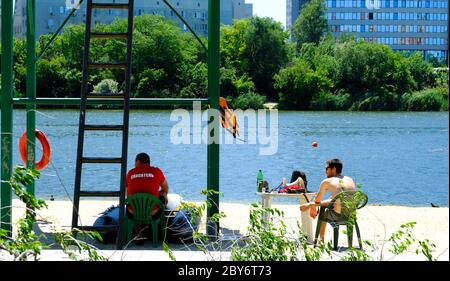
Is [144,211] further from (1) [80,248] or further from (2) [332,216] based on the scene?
(1) [80,248]

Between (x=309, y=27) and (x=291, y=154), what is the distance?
2959 inches

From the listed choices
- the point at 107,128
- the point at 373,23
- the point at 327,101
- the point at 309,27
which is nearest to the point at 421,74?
the point at 327,101

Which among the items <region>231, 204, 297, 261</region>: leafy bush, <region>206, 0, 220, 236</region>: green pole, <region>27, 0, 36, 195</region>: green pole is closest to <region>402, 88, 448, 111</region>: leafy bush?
<region>27, 0, 36, 195</region>: green pole

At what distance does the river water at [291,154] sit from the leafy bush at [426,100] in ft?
18.4

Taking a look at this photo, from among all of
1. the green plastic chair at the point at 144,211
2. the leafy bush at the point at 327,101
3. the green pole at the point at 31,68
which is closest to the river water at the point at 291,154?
the green pole at the point at 31,68

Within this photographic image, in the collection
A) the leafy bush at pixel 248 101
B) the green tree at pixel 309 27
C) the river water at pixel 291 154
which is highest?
the green tree at pixel 309 27

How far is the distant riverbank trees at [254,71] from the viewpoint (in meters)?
73.7

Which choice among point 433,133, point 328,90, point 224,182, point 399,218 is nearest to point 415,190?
point 224,182

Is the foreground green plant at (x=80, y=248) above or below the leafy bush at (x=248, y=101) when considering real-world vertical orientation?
below

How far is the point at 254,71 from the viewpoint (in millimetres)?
83188

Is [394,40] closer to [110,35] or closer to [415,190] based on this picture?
[415,190]

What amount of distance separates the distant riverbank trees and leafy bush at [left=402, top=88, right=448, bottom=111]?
0.26ft

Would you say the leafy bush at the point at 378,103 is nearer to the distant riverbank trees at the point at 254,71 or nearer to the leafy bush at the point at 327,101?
the distant riverbank trees at the point at 254,71
